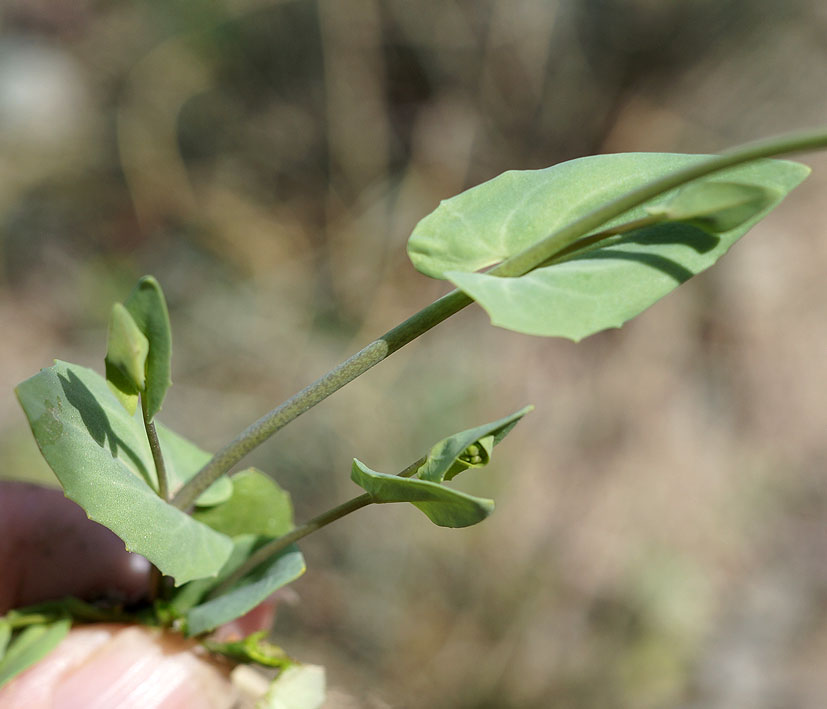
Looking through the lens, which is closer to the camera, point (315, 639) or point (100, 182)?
point (315, 639)

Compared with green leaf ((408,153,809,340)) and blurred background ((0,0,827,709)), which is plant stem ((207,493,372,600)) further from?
blurred background ((0,0,827,709))

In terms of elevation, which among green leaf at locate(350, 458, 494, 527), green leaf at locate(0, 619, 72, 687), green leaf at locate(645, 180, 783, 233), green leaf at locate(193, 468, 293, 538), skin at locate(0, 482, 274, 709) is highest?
green leaf at locate(645, 180, 783, 233)

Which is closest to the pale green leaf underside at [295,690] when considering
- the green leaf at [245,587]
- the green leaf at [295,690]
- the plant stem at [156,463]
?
the green leaf at [295,690]

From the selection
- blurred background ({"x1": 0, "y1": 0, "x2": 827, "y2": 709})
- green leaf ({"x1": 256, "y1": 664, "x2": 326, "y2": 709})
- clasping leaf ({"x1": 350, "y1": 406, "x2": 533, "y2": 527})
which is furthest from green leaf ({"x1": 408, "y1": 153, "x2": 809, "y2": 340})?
blurred background ({"x1": 0, "y1": 0, "x2": 827, "y2": 709})

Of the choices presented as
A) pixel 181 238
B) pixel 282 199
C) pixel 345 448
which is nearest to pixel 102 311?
pixel 181 238

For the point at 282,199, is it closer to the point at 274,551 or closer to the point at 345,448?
the point at 345,448

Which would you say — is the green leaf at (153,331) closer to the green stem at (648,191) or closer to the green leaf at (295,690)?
the green stem at (648,191)

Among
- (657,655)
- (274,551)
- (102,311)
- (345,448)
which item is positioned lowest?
(657,655)
